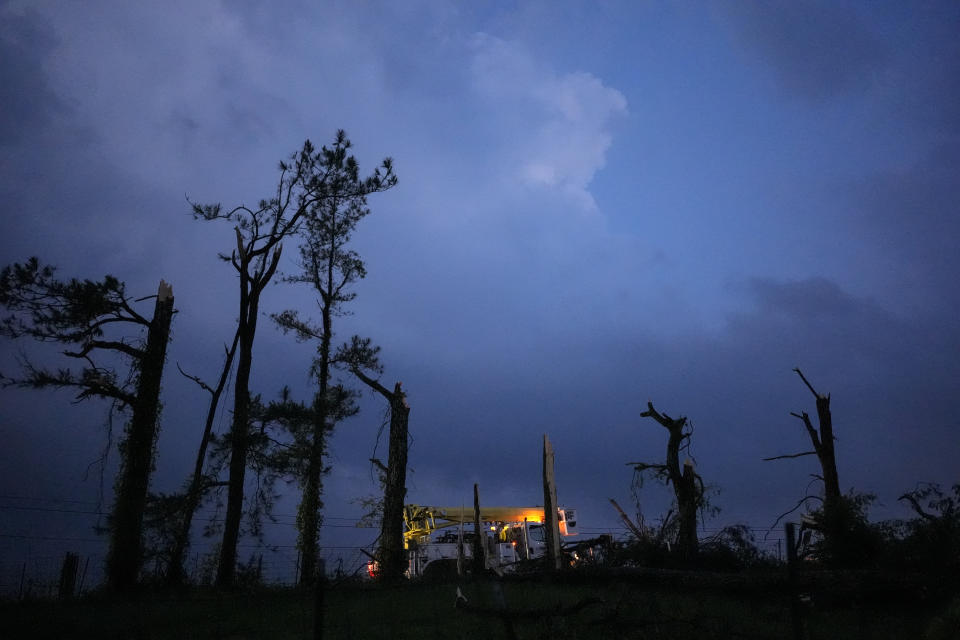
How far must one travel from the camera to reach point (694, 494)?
19.6m

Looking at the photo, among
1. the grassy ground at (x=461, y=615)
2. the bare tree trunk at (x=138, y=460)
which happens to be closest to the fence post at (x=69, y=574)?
the bare tree trunk at (x=138, y=460)

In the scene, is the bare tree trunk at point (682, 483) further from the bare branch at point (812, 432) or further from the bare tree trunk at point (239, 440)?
the bare tree trunk at point (239, 440)

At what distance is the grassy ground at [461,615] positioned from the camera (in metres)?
8.43

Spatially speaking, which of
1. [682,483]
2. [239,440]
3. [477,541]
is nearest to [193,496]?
[239,440]

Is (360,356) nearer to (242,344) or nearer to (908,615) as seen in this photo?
(242,344)

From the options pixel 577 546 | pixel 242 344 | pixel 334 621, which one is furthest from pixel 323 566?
pixel 577 546

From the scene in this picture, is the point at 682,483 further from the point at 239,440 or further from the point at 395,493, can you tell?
the point at 239,440

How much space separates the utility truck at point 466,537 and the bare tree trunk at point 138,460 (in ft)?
29.9

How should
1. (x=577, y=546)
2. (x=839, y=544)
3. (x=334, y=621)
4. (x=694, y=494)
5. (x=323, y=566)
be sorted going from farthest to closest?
(x=577, y=546) → (x=694, y=494) → (x=839, y=544) → (x=334, y=621) → (x=323, y=566)

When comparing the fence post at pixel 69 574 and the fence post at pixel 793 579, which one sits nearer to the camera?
the fence post at pixel 793 579

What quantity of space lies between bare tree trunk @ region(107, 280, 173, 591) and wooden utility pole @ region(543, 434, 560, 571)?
33.0 ft

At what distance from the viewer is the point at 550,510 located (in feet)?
55.3

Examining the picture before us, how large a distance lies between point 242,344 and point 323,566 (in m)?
16.1

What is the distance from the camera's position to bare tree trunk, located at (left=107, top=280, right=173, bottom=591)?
1554cm
